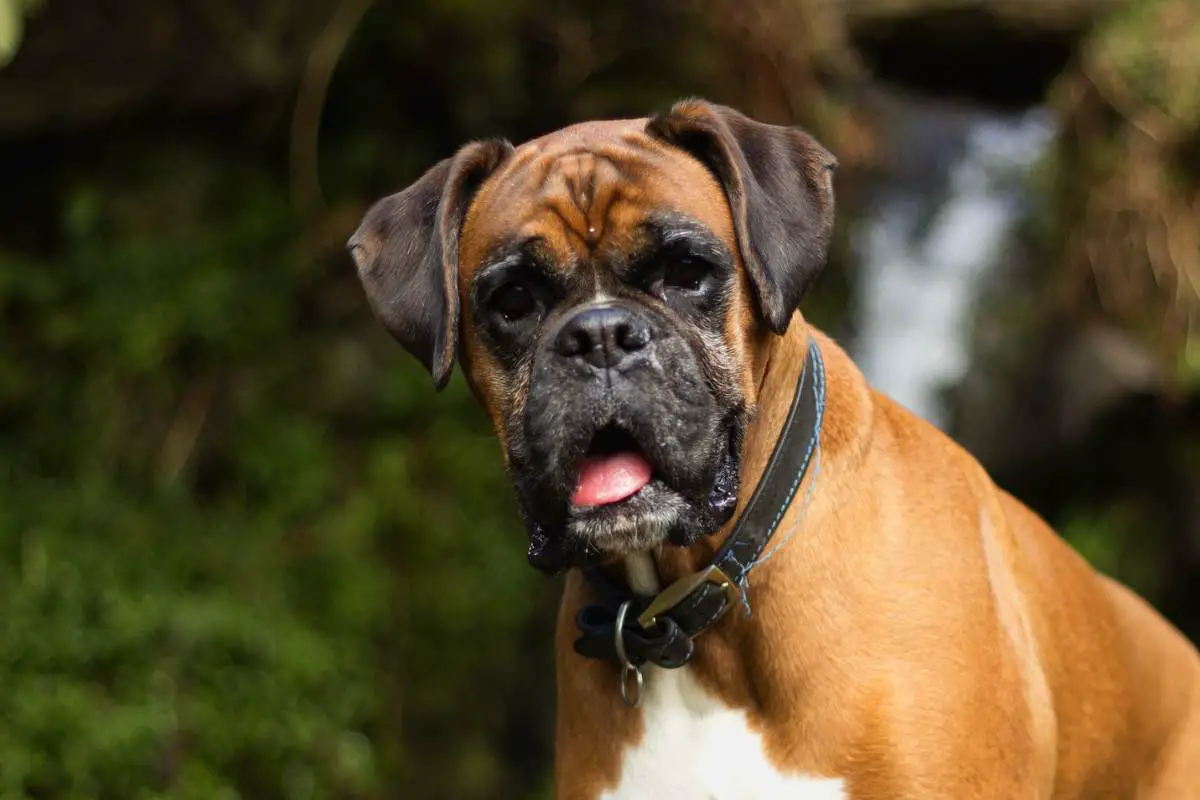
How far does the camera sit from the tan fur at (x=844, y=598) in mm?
2666

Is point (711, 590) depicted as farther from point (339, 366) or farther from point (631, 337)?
point (339, 366)

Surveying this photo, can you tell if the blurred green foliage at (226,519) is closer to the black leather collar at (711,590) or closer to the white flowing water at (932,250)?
the white flowing water at (932,250)

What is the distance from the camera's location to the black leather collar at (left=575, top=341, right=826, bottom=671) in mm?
2715

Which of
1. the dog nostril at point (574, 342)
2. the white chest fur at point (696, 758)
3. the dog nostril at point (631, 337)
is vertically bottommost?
the white chest fur at point (696, 758)

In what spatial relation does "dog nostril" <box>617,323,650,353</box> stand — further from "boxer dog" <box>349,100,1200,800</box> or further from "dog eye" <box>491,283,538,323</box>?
"dog eye" <box>491,283,538,323</box>

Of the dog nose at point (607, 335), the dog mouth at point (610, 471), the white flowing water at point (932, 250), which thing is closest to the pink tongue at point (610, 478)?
the dog mouth at point (610, 471)

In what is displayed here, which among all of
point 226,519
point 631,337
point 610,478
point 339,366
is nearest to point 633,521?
point 610,478

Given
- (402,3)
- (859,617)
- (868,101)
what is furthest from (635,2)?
(859,617)

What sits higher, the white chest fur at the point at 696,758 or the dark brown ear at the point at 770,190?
the dark brown ear at the point at 770,190

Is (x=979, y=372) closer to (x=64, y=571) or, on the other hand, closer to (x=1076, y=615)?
(x=1076, y=615)

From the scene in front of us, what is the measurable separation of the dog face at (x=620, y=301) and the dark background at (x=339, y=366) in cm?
204

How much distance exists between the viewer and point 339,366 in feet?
17.3

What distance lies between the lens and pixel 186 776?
4352 millimetres

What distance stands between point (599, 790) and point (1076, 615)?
1113 millimetres
